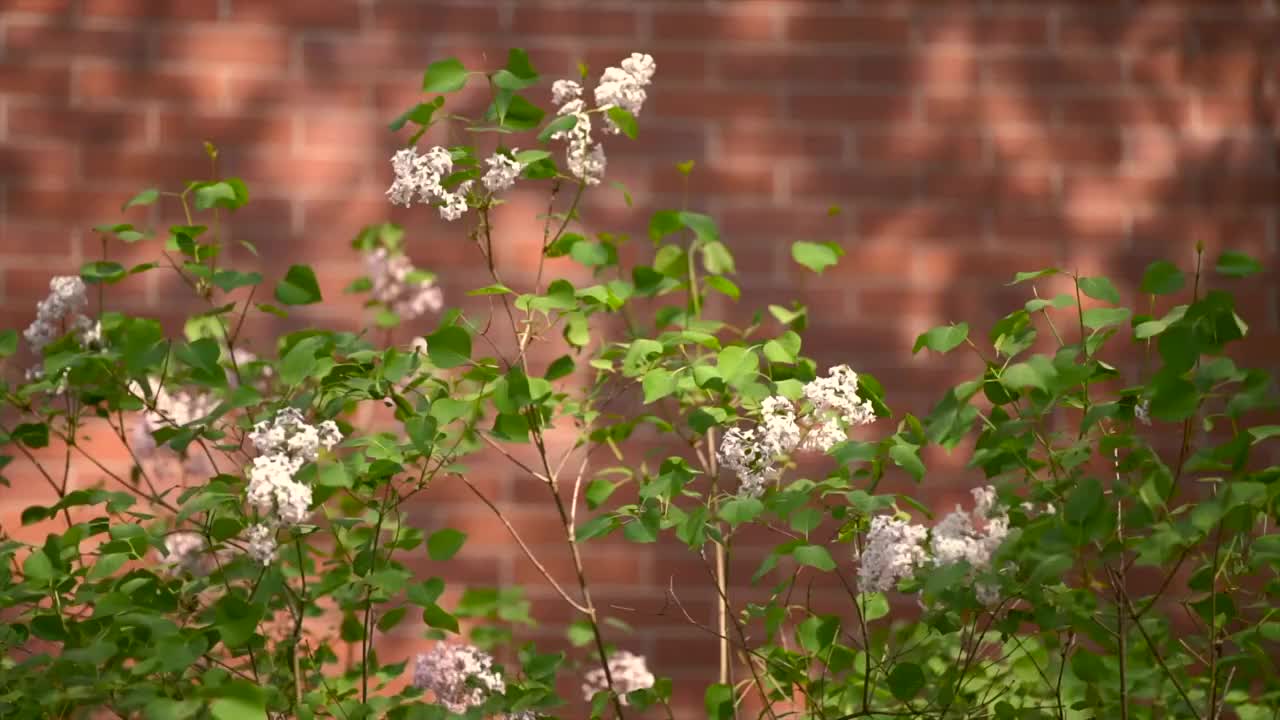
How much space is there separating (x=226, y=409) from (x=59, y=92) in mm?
1293

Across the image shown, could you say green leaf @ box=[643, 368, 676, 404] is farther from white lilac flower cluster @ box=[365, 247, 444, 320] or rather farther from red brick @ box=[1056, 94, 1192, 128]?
red brick @ box=[1056, 94, 1192, 128]

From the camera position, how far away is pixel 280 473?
4.99 feet

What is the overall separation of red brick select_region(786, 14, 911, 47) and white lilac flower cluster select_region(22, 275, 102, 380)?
1.42 m

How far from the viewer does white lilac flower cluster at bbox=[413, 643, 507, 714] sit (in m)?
1.95

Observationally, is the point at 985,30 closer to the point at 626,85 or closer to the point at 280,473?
the point at 626,85

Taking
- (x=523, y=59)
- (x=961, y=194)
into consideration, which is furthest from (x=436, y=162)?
(x=961, y=194)

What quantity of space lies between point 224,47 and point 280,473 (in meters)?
1.44

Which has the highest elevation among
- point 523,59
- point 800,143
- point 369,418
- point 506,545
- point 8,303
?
point 523,59

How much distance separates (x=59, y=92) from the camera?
8.78ft

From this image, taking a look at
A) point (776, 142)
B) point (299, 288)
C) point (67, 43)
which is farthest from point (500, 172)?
point (67, 43)

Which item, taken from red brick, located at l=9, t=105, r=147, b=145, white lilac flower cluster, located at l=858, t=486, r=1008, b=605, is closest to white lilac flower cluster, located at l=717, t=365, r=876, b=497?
white lilac flower cluster, located at l=858, t=486, r=1008, b=605

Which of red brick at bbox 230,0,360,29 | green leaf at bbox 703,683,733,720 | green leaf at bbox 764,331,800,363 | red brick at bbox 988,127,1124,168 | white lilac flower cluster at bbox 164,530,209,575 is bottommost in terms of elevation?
green leaf at bbox 703,683,733,720

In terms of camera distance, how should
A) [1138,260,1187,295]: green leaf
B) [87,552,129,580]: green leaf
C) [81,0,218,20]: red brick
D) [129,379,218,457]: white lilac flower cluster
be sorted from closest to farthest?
[1138,260,1187,295]: green leaf → [87,552,129,580]: green leaf → [129,379,218,457]: white lilac flower cluster → [81,0,218,20]: red brick

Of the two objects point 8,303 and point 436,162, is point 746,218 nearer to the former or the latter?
point 436,162
